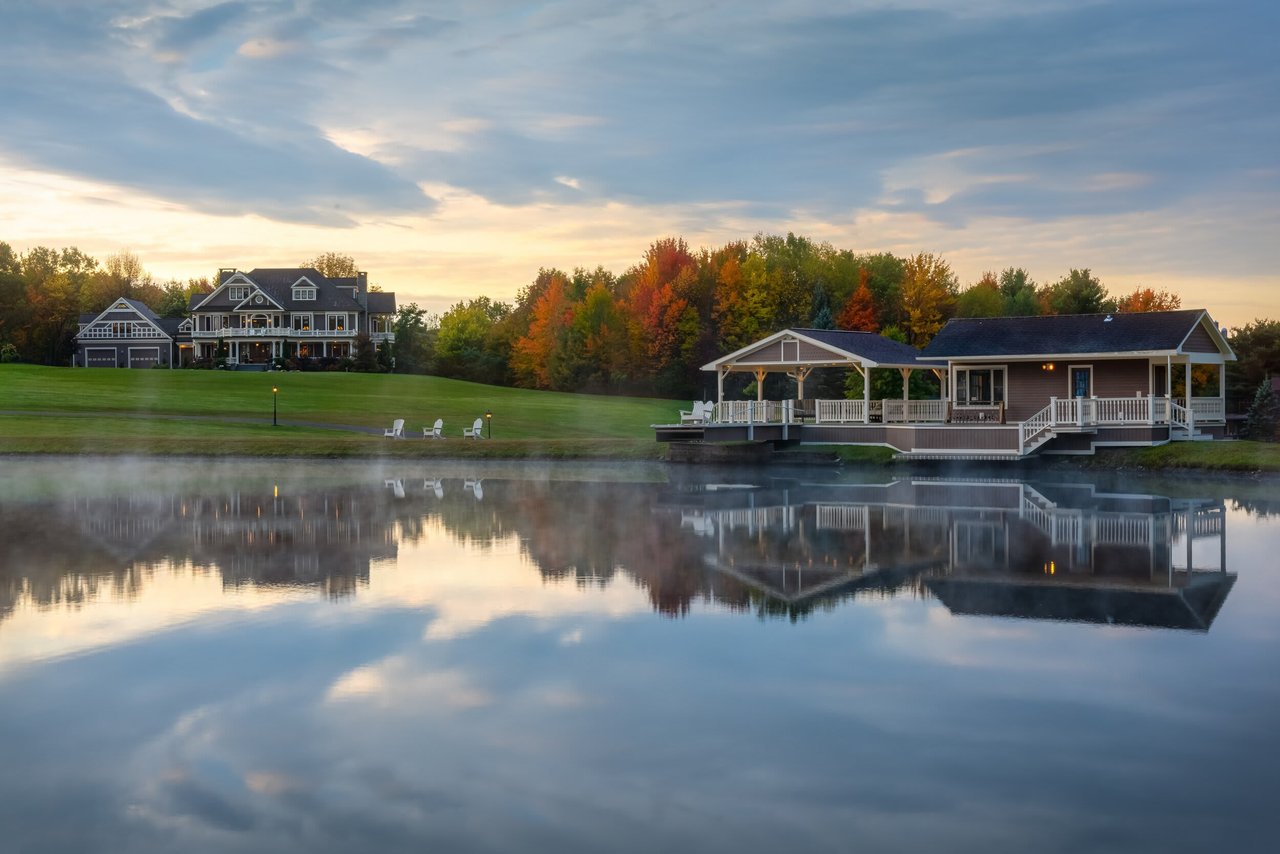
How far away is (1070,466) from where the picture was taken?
39.9 metres

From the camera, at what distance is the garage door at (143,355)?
107m

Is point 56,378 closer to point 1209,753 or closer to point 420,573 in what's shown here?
point 420,573

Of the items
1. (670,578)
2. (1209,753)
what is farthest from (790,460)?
(1209,753)

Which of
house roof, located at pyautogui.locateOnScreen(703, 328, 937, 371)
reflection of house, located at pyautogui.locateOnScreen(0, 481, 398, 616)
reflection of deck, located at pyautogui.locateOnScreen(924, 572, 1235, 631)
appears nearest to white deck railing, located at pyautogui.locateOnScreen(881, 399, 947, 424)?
house roof, located at pyautogui.locateOnScreen(703, 328, 937, 371)

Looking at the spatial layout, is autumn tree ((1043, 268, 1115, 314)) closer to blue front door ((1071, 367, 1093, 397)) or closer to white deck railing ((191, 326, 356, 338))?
blue front door ((1071, 367, 1093, 397))

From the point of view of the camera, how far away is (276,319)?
103 metres

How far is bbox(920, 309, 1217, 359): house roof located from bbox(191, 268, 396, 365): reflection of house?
64.5 m

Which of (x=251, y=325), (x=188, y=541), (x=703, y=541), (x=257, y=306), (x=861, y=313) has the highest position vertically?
(x=257, y=306)

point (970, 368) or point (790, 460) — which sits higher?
point (970, 368)

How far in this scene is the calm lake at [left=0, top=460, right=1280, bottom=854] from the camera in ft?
28.0

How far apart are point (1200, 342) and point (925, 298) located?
35.1 meters

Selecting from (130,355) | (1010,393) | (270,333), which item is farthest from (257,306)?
(1010,393)

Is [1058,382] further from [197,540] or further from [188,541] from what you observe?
[188,541]

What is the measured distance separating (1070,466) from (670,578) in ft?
81.1
